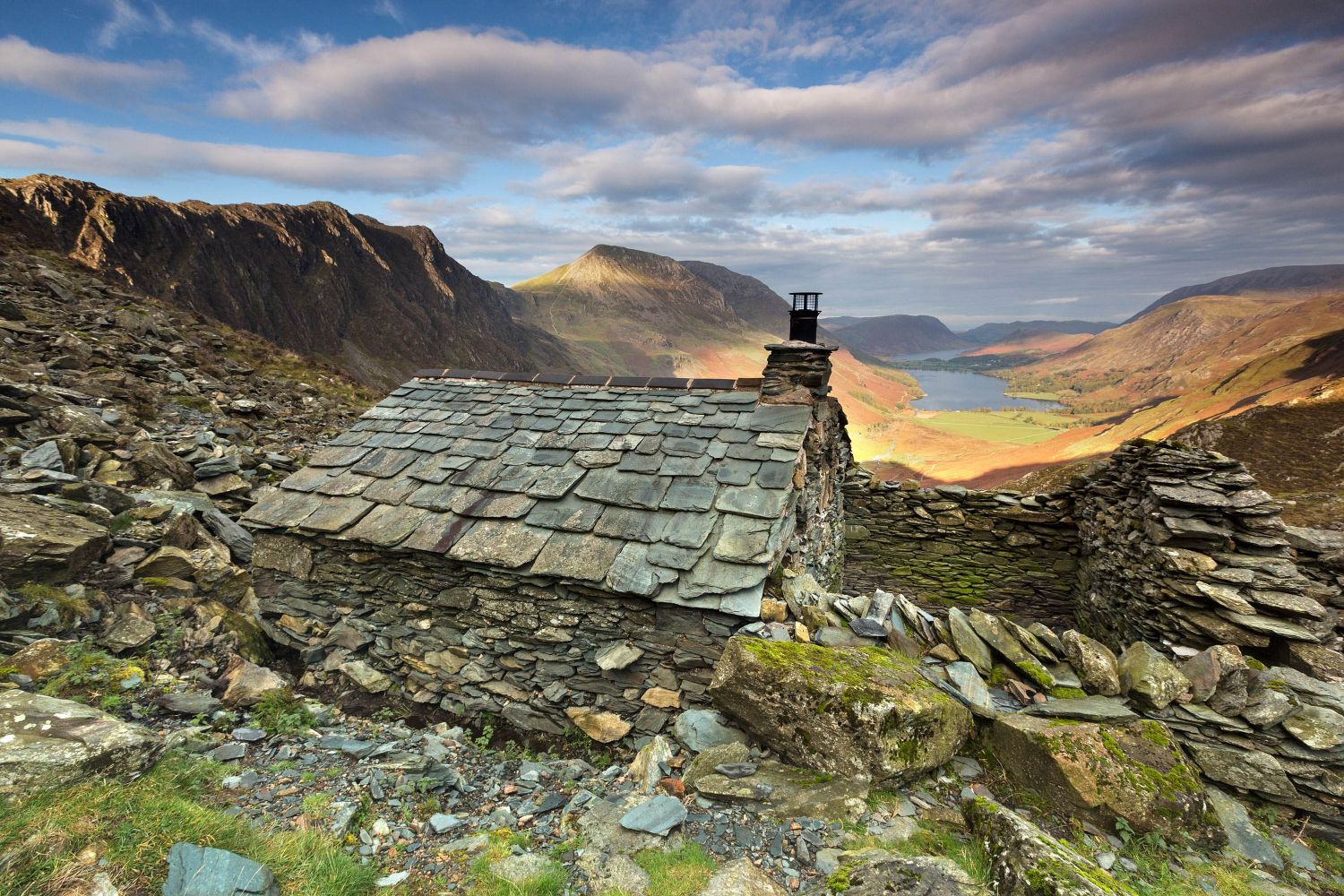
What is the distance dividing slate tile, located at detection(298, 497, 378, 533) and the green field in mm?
86528

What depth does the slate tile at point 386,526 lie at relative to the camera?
6732mm

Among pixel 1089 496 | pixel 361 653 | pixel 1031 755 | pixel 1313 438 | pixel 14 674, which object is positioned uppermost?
pixel 1313 438

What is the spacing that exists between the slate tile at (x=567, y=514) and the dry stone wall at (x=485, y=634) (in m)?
0.72

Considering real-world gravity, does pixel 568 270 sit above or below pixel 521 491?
above

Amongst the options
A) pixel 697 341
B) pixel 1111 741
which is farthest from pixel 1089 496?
pixel 697 341

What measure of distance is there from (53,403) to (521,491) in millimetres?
10788

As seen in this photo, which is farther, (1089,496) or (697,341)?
(697,341)

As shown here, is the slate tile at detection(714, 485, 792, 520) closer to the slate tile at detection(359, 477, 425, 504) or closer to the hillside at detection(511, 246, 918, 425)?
the slate tile at detection(359, 477, 425, 504)

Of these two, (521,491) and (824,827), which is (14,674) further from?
(824,827)

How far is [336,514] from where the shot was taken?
729 cm

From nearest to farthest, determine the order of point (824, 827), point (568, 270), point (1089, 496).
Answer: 1. point (824, 827)
2. point (1089, 496)
3. point (568, 270)

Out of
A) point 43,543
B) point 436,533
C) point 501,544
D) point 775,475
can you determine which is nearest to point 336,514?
point 436,533

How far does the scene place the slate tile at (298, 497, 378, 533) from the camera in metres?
7.12

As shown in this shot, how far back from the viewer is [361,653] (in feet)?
23.9
